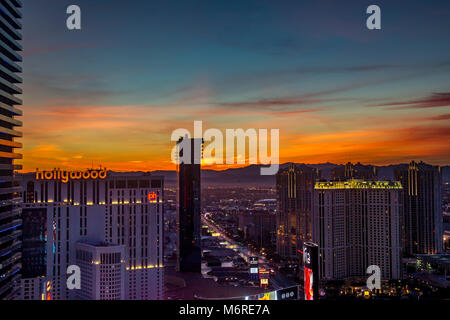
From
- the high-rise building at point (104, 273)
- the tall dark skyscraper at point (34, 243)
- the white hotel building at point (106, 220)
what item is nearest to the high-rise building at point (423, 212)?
the white hotel building at point (106, 220)

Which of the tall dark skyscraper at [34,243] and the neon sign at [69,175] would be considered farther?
the neon sign at [69,175]

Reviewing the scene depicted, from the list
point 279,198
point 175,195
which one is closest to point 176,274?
point 175,195

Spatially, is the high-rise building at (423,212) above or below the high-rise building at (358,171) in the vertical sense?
below

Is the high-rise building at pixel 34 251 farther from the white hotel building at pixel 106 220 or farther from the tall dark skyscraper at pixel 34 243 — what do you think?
the white hotel building at pixel 106 220

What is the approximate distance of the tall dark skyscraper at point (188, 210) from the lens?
20.3 meters

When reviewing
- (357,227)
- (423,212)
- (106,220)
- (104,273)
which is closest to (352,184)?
(357,227)

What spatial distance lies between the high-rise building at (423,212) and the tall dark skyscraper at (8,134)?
20.9 meters

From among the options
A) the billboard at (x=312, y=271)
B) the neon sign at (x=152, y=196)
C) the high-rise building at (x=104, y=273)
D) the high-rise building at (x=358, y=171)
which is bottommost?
the high-rise building at (x=104, y=273)

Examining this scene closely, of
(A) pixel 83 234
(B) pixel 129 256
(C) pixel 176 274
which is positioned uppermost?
(A) pixel 83 234

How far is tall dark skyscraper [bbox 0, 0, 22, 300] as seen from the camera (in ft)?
24.7

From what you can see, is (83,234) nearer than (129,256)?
Yes
